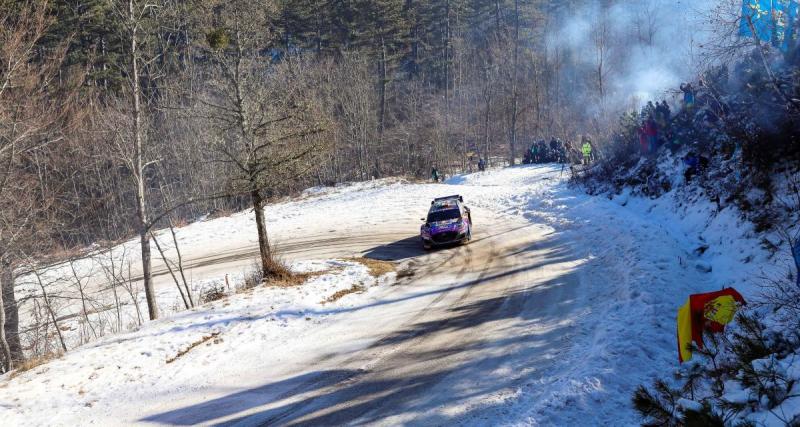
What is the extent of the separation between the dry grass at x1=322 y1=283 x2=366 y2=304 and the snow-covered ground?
0.18 metres

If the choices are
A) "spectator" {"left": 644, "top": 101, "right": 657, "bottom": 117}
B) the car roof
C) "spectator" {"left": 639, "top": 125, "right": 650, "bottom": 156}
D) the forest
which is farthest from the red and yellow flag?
"spectator" {"left": 644, "top": 101, "right": 657, "bottom": 117}

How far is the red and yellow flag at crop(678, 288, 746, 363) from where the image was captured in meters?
5.99

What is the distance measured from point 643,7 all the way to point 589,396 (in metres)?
73.4

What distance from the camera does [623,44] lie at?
63906mm

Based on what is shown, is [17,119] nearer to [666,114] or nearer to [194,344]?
[194,344]

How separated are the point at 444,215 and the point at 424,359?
37.2 ft

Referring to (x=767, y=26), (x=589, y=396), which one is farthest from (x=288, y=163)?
(x=767, y=26)

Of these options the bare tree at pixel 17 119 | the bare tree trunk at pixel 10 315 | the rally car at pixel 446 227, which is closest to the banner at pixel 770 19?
the rally car at pixel 446 227

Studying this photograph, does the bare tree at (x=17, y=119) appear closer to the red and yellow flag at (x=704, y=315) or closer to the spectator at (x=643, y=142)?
the red and yellow flag at (x=704, y=315)

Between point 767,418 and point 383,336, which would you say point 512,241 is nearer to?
point 383,336

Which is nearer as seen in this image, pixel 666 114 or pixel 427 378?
pixel 427 378

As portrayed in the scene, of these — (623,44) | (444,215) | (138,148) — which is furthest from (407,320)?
(623,44)

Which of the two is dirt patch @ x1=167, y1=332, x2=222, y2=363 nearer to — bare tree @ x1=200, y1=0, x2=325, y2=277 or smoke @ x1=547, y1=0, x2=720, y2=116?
bare tree @ x1=200, y1=0, x2=325, y2=277

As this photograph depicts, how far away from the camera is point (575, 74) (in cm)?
6606
